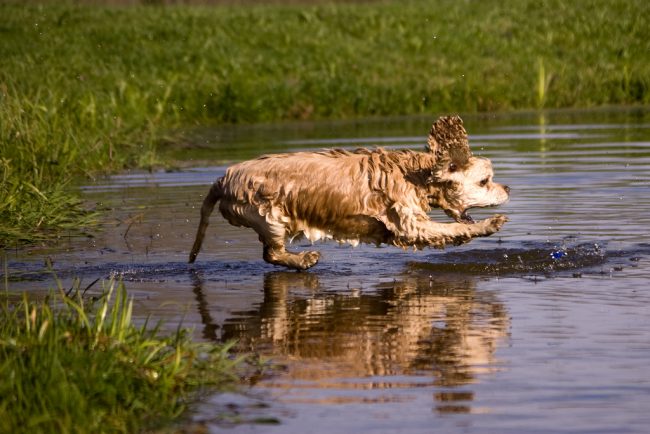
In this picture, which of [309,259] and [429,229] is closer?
[429,229]

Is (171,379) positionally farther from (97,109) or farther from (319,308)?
(97,109)

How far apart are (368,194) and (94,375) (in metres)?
4.55

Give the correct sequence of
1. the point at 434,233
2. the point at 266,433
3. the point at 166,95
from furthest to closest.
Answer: the point at 166,95
the point at 434,233
the point at 266,433

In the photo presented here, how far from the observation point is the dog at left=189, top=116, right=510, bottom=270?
11.0 metres

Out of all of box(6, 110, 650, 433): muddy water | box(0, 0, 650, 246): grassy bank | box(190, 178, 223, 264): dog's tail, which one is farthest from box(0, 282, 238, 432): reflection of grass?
box(0, 0, 650, 246): grassy bank

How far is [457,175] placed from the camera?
11.1 m

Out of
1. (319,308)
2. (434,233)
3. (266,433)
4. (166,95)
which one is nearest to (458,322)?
(319,308)

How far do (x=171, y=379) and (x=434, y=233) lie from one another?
4215 millimetres

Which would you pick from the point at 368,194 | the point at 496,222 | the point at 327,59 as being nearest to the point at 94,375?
the point at 368,194

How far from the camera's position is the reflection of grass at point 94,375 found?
654 centimetres

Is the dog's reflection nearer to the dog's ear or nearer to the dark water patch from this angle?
the dark water patch

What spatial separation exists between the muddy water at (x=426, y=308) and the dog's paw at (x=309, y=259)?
0.34 feet

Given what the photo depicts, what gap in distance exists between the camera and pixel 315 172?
11031 millimetres

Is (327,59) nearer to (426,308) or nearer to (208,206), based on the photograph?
(208,206)
